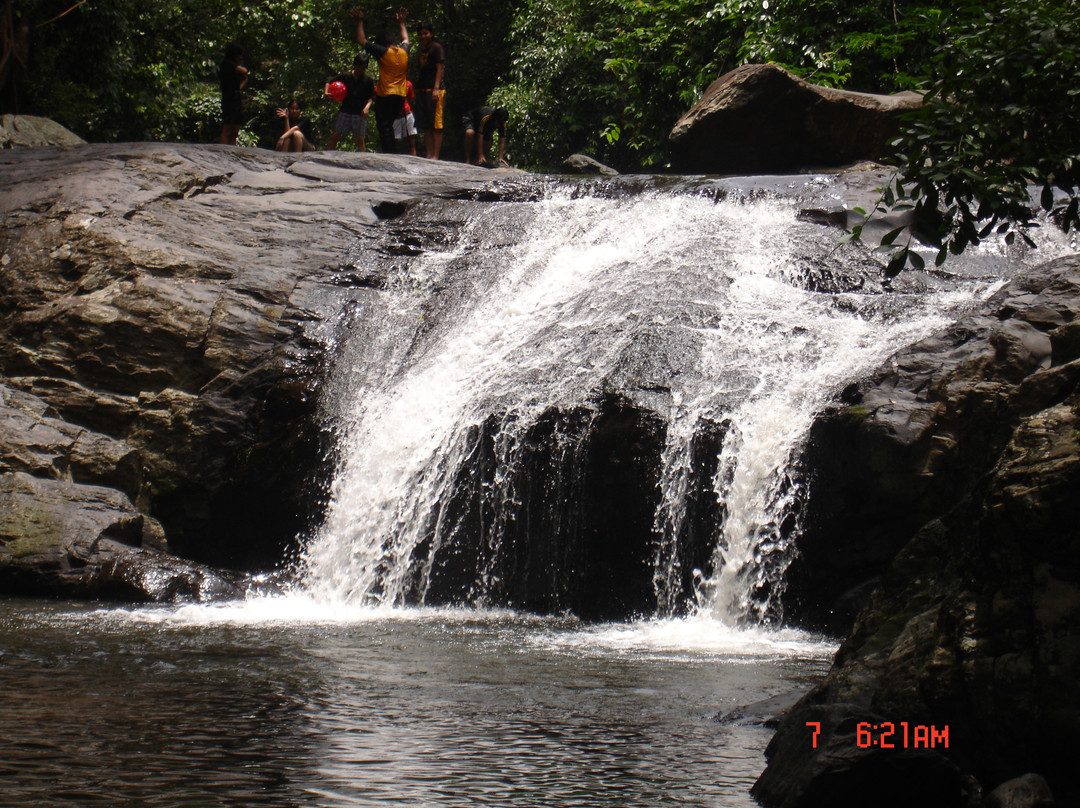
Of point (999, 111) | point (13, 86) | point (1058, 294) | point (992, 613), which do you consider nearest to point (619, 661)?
point (992, 613)

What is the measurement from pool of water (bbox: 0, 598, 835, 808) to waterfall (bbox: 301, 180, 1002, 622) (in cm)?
114

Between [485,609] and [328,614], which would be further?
[485,609]

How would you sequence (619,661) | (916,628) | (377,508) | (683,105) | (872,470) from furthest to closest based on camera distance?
1. (683,105)
2. (377,508)
3. (872,470)
4. (619,661)
5. (916,628)

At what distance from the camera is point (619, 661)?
256 inches

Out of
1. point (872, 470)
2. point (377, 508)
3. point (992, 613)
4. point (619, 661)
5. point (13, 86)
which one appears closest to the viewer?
point (992, 613)

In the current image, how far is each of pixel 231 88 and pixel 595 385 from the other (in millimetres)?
10107

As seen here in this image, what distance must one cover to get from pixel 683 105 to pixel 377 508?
16359mm

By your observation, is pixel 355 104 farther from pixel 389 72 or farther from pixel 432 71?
pixel 432 71

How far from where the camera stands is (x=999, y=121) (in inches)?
154

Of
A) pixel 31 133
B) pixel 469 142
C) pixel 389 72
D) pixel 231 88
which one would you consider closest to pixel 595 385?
pixel 389 72

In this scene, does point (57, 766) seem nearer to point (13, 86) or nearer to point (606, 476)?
point (606, 476)

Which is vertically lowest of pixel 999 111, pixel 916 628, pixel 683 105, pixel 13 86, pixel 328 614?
pixel 328 614

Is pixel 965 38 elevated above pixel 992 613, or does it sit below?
above

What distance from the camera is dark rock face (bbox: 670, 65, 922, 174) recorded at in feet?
49.8
